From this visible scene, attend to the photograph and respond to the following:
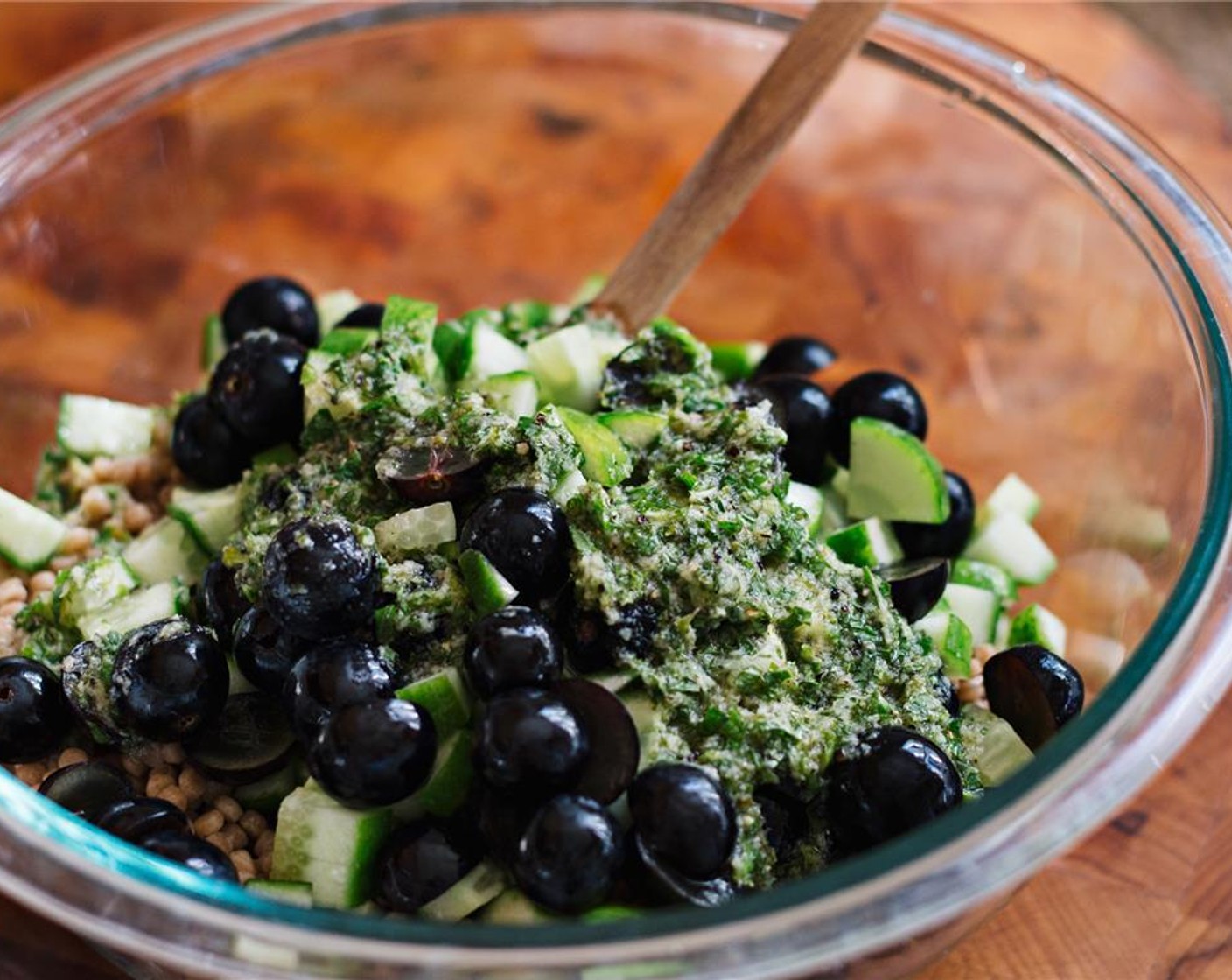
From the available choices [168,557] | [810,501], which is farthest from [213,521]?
[810,501]

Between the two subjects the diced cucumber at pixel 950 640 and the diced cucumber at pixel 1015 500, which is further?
the diced cucumber at pixel 1015 500

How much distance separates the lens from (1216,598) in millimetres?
1424

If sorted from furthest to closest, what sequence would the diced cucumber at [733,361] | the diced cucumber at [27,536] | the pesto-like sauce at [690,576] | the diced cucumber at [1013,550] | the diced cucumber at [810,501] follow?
the diced cucumber at [733,361], the diced cucumber at [1013,550], the diced cucumber at [27,536], the diced cucumber at [810,501], the pesto-like sauce at [690,576]

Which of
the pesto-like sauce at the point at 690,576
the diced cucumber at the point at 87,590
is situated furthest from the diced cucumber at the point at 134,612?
the pesto-like sauce at the point at 690,576

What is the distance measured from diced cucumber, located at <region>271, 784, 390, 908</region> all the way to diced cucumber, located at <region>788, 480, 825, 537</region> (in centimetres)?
67

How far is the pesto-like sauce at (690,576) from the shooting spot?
148 cm

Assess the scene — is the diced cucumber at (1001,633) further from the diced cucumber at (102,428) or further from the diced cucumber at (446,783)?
the diced cucumber at (102,428)

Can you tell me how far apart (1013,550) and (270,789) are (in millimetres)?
1113

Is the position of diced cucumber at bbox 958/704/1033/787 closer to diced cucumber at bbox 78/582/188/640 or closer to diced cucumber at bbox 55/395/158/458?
diced cucumber at bbox 78/582/188/640

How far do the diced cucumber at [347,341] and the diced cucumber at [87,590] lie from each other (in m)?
0.41

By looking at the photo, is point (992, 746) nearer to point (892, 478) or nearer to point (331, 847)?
point (892, 478)

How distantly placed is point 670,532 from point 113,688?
656 mm

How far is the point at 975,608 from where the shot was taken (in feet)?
6.24

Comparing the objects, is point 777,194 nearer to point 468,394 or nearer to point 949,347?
point 949,347
